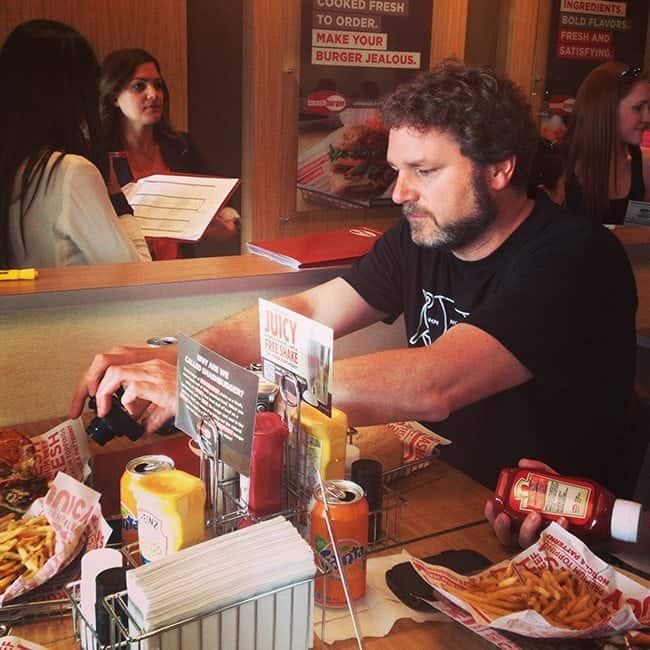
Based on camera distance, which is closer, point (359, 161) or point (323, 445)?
point (323, 445)

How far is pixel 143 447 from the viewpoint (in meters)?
1.37

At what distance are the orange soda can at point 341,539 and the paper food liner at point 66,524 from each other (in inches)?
10.3

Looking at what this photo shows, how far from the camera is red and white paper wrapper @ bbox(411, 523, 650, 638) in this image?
854 mm

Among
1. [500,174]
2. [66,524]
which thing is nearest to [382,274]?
[500,174]

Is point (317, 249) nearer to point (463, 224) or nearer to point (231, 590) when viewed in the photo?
point (463, 224)

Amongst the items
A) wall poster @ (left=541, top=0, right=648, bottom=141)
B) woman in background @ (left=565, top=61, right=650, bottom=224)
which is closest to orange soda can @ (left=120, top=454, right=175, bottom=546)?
woman in background @ (left=565, top=61, right=650, bottom=224)

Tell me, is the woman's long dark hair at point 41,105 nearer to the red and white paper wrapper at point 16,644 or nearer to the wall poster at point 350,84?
the wall poster at point 350,84

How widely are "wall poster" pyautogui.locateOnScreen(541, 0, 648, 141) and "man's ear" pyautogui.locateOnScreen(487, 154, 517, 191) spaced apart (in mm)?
3019

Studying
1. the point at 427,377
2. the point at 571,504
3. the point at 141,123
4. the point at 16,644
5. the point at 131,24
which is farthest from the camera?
the point at 141,123

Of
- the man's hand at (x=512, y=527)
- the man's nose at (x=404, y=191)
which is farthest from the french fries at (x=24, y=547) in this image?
the man's nose at (x=404, y=191)

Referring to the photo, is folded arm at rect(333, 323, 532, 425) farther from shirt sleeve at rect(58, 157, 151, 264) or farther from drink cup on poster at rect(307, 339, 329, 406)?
shirt sleeve at rect(58, 157, 151, 264)

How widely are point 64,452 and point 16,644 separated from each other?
445mm

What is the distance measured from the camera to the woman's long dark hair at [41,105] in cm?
242

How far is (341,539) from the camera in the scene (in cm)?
93
